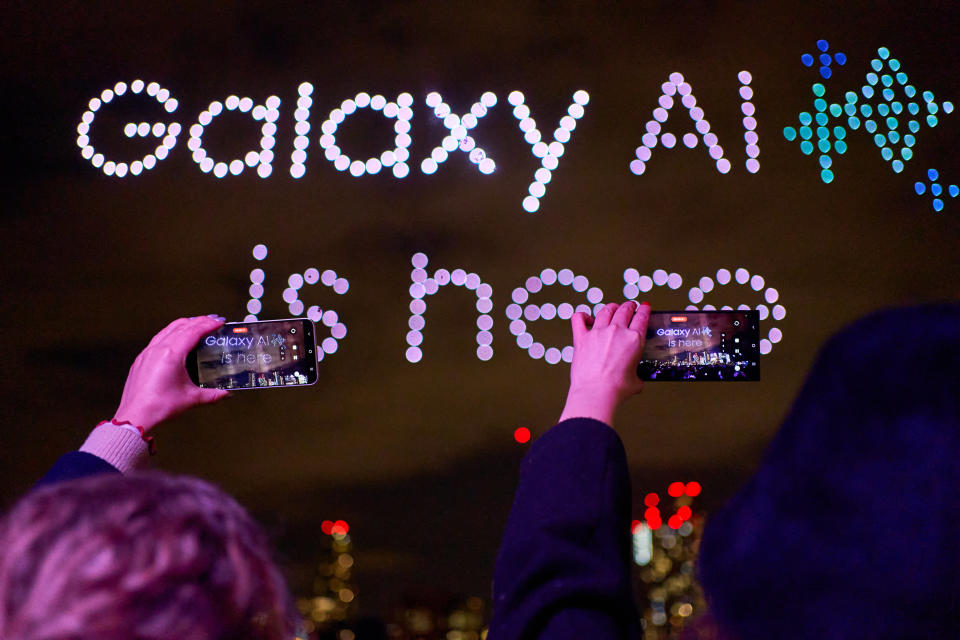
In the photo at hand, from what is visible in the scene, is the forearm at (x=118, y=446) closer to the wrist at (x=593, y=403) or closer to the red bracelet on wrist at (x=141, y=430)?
the red bracelet on wrist at (x=141, y=430)

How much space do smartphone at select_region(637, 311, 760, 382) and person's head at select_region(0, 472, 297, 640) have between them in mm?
2122

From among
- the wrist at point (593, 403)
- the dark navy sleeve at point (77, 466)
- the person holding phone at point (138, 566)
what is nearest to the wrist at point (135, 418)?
the dark navy sleeve at point (77, 466)

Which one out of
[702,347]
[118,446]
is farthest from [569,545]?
[702,347]

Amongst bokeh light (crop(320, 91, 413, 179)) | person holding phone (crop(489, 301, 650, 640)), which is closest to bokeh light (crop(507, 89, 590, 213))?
bokeh light (crop(320, 91, 413, 179))

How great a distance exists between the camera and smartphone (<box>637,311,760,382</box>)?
3.33 meters

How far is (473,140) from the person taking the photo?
188 inches

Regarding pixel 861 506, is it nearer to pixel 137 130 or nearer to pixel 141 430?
pixel 141 430

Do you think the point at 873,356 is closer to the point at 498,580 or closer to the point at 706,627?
the point at 706,627

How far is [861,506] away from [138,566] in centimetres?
98

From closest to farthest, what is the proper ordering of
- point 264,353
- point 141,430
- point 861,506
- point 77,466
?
point 861,506
point 77,466
point 141,430
point 264,353

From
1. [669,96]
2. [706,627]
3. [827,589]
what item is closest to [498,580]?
[706,627]

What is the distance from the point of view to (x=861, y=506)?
122 centimetres

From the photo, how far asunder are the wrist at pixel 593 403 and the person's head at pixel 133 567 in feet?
2.89

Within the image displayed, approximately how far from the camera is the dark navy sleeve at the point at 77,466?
2.46m
